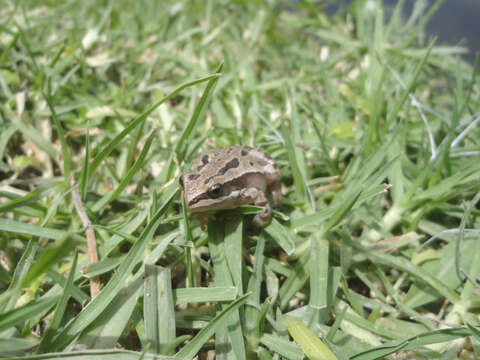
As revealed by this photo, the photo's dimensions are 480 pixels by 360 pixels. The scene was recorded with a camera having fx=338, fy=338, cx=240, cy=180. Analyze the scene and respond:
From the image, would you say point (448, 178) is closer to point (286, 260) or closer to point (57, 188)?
point (286, 260)

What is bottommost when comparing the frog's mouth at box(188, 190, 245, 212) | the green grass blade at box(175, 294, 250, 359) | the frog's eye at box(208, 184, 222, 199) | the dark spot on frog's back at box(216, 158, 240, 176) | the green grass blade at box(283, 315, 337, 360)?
the green grass blade at box(283, 315, 337, 360)

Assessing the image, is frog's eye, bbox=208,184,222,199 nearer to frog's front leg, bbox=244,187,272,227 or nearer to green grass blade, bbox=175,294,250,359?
frog's front leg, bbox=244,187,272,227

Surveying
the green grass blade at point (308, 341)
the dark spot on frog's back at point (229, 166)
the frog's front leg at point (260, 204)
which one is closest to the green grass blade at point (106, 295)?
the dark spot on frog's back at point (229, 166)

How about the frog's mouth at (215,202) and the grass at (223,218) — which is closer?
the grass at (223,218)

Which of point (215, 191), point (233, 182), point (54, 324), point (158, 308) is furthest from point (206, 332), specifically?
point (233, 182)

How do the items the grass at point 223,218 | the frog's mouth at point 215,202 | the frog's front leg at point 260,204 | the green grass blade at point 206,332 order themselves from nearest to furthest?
1. the green grass blade at point 206,332
2. the grass at point 223,218
3. the frog's mouth at point 215,202
4. the frog's front leg at point 260,204

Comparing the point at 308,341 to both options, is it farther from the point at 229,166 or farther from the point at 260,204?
the point at 229,166

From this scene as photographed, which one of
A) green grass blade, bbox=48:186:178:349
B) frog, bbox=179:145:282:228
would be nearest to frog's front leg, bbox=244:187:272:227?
frog, bbox=179:145:282:228

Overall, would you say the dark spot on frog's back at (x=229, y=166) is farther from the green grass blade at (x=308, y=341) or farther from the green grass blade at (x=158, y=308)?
the green grass blade at (x=308, y=341)

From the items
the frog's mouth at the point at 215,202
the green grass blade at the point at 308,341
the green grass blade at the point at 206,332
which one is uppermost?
Result: the frog's mouth at the point at 215,202
